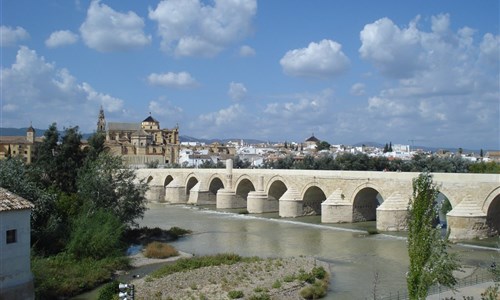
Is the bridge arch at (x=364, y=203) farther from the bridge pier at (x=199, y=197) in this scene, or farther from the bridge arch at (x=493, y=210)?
the bridge pier at (x=199, y=197)

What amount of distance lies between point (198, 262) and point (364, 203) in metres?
14.2

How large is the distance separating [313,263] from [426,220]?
8155 millimetres

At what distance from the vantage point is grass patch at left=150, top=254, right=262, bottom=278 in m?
16.1

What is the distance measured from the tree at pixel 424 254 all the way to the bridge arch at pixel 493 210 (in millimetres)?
13283

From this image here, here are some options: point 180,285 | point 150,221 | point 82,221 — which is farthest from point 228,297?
point 150,221

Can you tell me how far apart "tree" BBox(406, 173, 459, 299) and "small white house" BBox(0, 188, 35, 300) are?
26.6 ft

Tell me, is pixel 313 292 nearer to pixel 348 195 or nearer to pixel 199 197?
pixel 348 195

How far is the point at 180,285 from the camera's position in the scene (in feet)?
47.4

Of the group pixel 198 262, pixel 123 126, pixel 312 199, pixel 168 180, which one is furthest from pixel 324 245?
pixel 123 126

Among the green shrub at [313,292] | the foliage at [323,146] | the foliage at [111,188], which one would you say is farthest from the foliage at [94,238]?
the foliage at [323,146]

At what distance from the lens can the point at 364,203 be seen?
2888 cm

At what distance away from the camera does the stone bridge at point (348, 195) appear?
859 inches

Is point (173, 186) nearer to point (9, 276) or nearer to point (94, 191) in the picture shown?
point (94, 191)

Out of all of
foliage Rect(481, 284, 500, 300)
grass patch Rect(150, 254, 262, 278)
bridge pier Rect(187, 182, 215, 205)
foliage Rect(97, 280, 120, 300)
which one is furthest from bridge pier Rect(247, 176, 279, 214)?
foliage Rect(481, 284, 500, 300)
